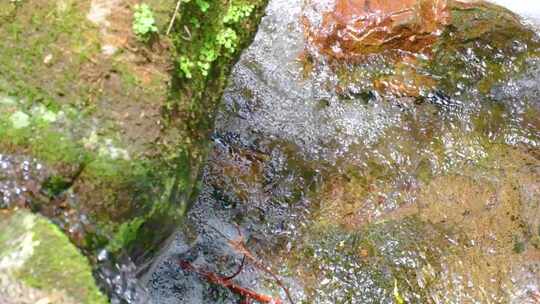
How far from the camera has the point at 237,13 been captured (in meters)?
2.74

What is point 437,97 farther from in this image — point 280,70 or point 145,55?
point 145,55

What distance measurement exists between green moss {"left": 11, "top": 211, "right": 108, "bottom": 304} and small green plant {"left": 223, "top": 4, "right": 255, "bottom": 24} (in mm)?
1194

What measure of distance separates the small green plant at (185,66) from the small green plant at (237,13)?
290 millimetres

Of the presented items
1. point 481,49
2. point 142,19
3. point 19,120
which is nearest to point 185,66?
point 142,19

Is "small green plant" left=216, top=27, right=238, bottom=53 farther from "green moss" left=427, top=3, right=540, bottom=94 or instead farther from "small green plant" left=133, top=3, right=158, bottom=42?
"green moss" left=427, top=3, right=540, bottom=94

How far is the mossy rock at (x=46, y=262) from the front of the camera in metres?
2.07

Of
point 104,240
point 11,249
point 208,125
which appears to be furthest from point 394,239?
point 11,249

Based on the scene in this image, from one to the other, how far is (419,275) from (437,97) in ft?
5.08

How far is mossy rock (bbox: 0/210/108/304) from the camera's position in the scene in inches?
81.6

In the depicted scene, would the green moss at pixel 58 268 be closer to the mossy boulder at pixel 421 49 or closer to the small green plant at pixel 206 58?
the small green plant at pixel 206 58

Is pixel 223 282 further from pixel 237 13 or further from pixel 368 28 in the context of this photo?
pixel 368 28

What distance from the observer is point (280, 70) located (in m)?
4.70

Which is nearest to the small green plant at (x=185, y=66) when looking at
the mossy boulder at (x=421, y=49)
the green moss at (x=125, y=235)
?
the green moss at (x=125, y=235)

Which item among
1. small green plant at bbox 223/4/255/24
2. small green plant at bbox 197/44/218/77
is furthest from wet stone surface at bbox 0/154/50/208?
small green plant at bbox 223/4/255/24
